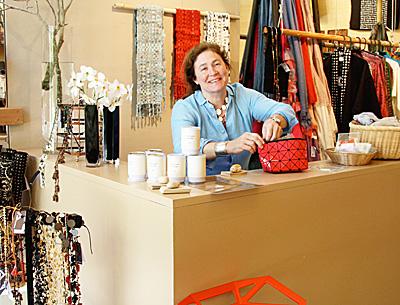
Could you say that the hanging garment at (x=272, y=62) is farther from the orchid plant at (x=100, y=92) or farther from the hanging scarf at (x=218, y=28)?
the orchid plant at (x=100, y=92)

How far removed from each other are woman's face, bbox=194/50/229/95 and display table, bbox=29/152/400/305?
0.61m

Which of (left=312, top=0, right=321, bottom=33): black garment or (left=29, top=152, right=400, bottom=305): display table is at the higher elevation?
(left=312, top=0, right=321, bottom=33): black garment

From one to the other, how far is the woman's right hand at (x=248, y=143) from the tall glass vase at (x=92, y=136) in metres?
0.55

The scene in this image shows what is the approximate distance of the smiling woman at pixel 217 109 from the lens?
2418mm

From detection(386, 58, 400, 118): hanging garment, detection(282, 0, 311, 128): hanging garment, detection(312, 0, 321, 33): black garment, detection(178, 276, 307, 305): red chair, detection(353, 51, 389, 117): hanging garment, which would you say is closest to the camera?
detection(178, 276, 307, 305): red chair

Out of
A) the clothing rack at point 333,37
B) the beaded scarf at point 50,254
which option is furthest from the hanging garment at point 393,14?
the beaded scarf at point 50,254

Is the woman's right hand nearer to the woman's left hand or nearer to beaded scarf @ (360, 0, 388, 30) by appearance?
the woman's left hand

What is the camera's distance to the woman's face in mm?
2484

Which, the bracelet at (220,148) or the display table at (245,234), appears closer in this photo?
the display table at (245,234)

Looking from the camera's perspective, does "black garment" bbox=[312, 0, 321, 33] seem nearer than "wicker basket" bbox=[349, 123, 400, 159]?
No

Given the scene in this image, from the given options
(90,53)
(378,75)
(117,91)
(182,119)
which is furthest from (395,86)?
(117,91)

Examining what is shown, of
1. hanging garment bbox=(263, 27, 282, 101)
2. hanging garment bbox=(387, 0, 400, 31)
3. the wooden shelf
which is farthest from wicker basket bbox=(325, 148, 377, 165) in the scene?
hanging garment bbox=(387, 0, 400, 31)

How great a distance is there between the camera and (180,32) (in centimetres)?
331

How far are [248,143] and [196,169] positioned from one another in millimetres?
408
